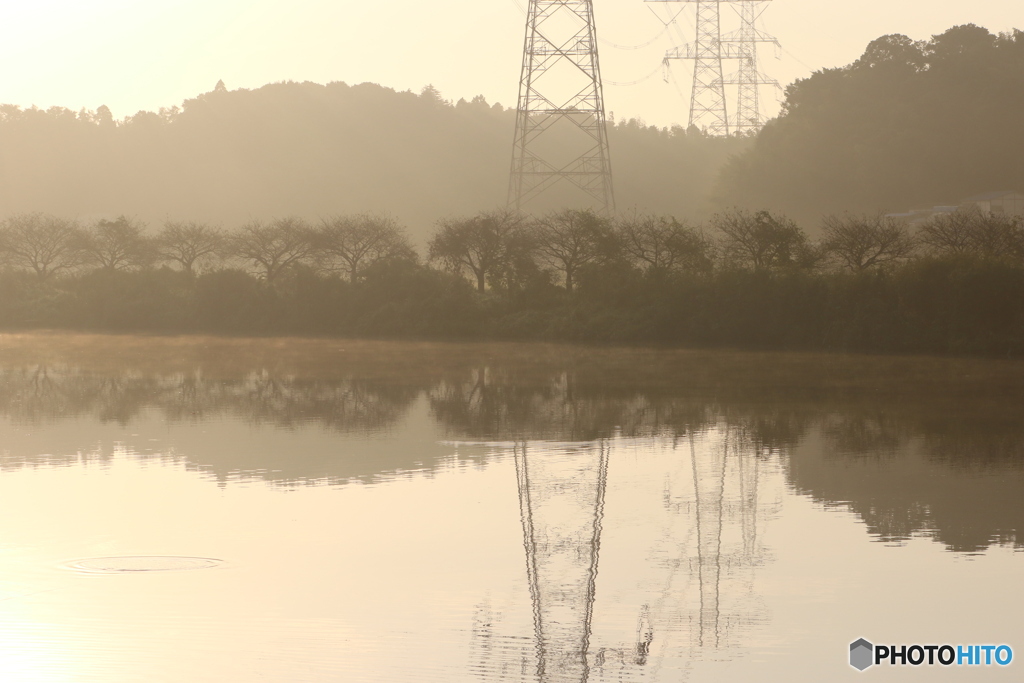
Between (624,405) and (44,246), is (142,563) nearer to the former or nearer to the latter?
(624,405)

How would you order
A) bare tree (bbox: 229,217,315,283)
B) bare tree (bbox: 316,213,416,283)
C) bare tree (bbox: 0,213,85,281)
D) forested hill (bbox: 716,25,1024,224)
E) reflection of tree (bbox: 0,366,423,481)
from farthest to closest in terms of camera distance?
forested hill (bbox: 716,25,1024,224) < bare tree (bbox: 0,213,85,281) < bare tree (bbox: 229,217,315,283) < bare tree (bbox: 316,213,416,283) < reflection of tree (bbox: 0,366,423,481)

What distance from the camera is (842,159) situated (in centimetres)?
5706

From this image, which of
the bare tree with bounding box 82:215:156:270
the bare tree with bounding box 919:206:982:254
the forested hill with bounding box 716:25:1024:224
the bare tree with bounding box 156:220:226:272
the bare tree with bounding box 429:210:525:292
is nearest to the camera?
the bare tree with bounding box 919:206:982:254

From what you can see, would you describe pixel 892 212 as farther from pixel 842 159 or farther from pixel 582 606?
pixel 582 606

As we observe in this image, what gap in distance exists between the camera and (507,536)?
871cm

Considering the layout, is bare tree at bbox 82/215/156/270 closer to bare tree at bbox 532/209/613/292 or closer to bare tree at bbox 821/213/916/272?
bare tree at bbox 532/209/613/292

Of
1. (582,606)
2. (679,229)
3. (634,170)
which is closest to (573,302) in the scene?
(679,229)

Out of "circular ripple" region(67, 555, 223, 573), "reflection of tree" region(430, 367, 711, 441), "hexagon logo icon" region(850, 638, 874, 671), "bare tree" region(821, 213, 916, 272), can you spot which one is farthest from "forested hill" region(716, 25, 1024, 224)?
"hexagon logo icon" region(850, 638, 874, 671)

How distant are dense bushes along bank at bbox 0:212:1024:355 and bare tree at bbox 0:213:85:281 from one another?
0.32 m

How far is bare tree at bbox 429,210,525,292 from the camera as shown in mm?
34406

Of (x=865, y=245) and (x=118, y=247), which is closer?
(x=865, y=245)

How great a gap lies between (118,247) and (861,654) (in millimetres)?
39311

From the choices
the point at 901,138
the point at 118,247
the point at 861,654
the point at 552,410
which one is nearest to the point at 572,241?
the point at 552,410

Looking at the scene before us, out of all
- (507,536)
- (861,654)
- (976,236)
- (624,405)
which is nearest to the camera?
(861,654)
